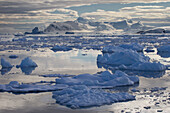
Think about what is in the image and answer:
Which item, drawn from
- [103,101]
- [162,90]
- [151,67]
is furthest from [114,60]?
[103,101]

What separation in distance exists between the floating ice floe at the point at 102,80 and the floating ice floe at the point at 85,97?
5.20 ft

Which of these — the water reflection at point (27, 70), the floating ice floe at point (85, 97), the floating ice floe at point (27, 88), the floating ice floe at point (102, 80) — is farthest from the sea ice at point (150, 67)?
the floating ice floe at point (85, 97)

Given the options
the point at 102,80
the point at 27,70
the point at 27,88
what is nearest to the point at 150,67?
the point at 102,80

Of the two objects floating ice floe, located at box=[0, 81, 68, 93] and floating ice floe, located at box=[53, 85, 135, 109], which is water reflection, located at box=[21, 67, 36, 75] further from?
floating ice floe, located at box=[53, 85, 135, 109]

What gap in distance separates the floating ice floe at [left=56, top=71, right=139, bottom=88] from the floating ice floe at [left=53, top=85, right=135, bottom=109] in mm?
1585

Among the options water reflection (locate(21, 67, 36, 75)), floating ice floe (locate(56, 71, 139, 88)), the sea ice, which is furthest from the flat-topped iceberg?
floating ice floe (locate(56, 71, 139, 88))

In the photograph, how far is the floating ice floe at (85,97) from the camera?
920 centimetres

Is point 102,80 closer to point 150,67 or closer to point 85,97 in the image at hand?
point 85,97

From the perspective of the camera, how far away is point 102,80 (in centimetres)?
1248

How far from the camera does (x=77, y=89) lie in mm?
10719

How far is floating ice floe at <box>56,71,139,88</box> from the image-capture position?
38.8 ft

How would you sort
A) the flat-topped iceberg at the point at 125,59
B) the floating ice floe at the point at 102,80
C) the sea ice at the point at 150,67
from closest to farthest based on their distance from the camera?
1. the floating ice floe at the point at 102,80
2. the sea ice at the point at 150,67
3. the flat-topped iceberg at the point at 125,59

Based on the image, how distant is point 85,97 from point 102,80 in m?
3.17

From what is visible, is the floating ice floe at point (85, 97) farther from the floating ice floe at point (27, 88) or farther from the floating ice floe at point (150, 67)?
the floating ice floe at point (150, 67)
